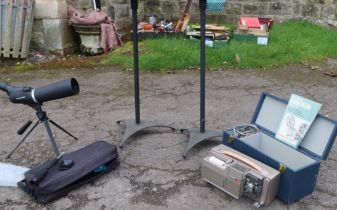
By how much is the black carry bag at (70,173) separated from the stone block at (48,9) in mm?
4187

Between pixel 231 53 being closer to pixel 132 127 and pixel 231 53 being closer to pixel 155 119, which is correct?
pixel 155 119

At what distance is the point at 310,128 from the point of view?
3174 millimetres

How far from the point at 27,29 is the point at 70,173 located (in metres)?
4.40

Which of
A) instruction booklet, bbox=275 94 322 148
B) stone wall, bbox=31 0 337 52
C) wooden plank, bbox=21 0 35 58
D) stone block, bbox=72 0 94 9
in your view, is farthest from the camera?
stone block, bbox=72 0 94 9

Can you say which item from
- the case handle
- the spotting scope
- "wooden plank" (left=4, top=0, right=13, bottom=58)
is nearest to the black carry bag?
the spotting scope

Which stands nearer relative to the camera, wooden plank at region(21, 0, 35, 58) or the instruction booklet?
the instruction booklet

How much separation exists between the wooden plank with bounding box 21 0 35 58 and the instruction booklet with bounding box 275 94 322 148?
492 cm

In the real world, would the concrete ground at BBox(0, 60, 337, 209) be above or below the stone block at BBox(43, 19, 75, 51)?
below

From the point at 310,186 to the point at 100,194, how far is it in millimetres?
1583

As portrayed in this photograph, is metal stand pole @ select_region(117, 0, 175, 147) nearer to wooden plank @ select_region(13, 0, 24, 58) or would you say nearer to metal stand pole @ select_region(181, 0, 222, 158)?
metal stand pole @ select_region(181, 0, 222, 158)

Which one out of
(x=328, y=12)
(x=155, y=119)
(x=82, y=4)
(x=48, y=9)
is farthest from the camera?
(x=328, y=12)

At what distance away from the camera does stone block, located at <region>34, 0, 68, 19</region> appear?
6918mm

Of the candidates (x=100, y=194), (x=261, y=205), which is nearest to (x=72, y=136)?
(x=100, y=194)

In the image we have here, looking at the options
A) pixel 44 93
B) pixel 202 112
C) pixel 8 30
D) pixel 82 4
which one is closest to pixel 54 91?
pixel 44 93
